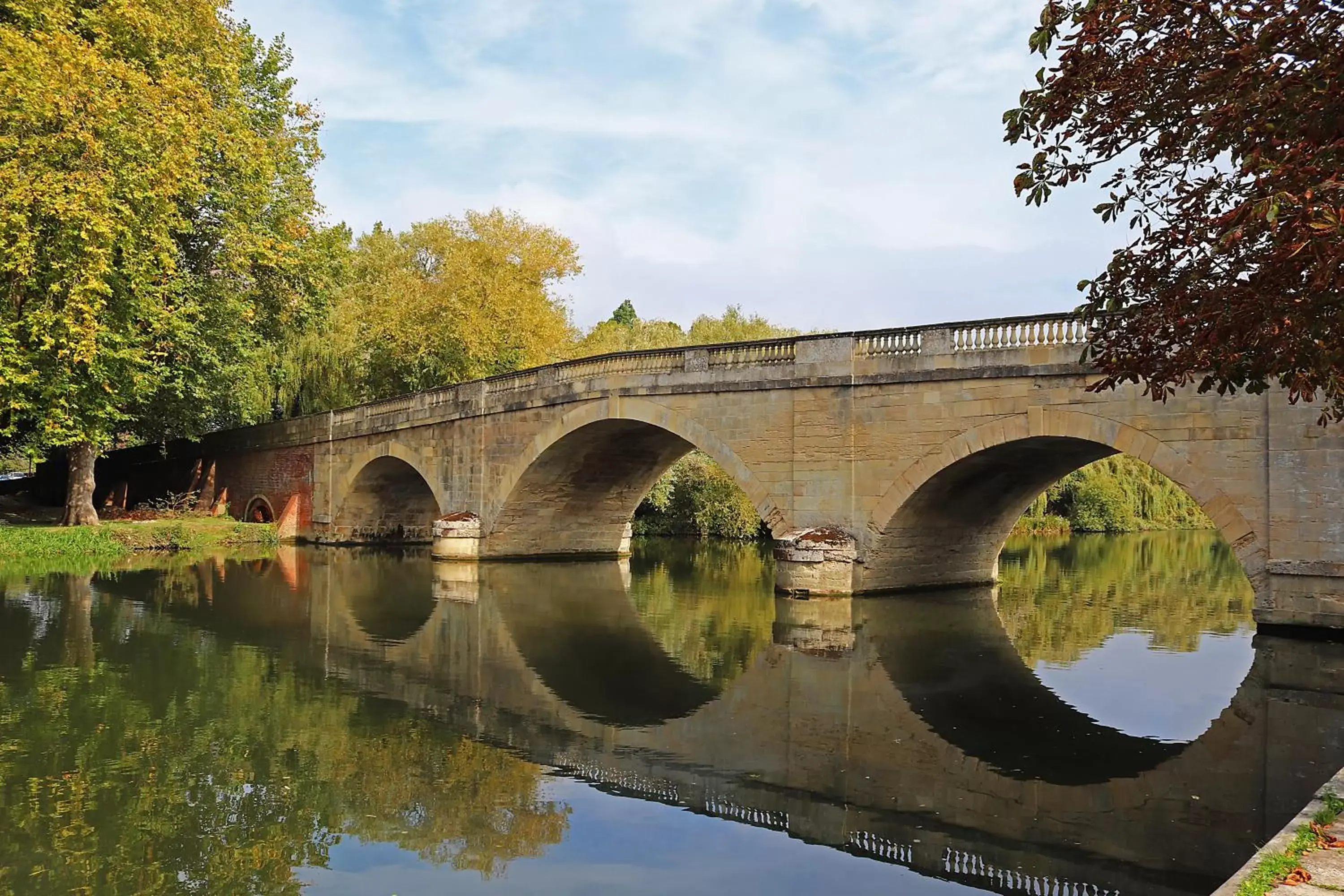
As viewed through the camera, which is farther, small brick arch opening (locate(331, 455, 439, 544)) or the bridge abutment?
small brick arch opening (locate(331, 455, 439, 544))

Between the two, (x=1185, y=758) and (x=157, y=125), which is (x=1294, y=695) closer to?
(x=1185, y=758)

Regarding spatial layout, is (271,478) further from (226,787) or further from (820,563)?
(226,787)

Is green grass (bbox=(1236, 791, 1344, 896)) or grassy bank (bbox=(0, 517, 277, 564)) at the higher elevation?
grassy bank (bbox=(0, 517, 277, 564))

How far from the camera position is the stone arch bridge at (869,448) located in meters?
12.5

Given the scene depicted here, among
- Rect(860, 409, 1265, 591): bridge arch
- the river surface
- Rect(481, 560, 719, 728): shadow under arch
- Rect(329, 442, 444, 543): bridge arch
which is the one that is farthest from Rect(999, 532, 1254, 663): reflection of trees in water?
Rect(329, 442, 444, 543): bridge arch

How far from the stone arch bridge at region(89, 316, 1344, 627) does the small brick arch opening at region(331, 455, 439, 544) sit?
24.9 inches

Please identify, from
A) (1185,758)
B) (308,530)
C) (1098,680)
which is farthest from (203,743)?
(308,530)

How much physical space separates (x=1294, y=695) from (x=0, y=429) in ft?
73.5

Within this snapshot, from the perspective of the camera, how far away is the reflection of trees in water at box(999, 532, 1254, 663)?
14.2 metres

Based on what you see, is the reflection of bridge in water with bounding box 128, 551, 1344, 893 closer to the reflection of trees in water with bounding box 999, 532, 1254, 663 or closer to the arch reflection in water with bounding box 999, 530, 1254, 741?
the arch reflection in water with bounding box 999, 530, 1254, 741

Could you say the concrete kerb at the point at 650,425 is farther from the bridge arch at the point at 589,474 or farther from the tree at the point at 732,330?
the tree at the point at 732,330

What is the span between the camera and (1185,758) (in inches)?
311

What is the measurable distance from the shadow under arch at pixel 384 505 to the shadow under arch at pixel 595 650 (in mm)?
8019

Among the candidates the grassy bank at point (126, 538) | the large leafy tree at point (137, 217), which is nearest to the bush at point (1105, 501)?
the grassy bank at point (126, 538)
